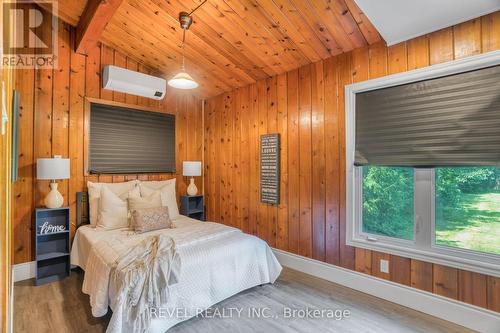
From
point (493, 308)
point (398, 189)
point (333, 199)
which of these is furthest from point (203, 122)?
point (493, 308)

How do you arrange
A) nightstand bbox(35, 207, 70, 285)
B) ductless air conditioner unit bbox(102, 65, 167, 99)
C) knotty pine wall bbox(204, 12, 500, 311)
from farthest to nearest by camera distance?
ductless air conditioner unit bbox(102, 65, 167, 99) < nightstand bbox(35, 207, 70, 285) < knotty pine wall bbox(204, 12, 500, 311)

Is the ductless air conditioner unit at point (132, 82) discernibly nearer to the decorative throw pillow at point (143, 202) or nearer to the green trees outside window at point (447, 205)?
the decorative throw pillow at point (143, 202)

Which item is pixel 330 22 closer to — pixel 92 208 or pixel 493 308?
pixel 493 308

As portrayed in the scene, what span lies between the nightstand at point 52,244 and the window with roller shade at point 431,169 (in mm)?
3258

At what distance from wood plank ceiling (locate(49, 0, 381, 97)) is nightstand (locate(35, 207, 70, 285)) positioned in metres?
2.27

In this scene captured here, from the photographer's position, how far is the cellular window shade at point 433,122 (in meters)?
1.97

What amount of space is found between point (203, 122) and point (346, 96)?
2.59 metres

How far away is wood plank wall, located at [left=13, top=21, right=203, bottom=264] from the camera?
2.90 meters

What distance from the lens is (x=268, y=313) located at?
2.23 metres

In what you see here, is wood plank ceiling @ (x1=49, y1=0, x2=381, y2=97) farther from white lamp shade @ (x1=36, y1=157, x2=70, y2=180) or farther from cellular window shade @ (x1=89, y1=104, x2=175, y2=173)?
white lamp shade @ (x1=36, y1=157, x2=70, y2=180)

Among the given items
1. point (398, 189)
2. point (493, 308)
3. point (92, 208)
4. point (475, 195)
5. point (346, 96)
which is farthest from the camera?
point (92, 208)

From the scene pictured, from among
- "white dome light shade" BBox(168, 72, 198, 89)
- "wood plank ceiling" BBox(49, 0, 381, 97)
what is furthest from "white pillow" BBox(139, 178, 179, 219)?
"wood plank ceiling" BBox(49, 0, 381, 97)

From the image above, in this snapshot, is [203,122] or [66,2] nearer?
[66,2]

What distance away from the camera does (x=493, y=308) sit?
1.96m
